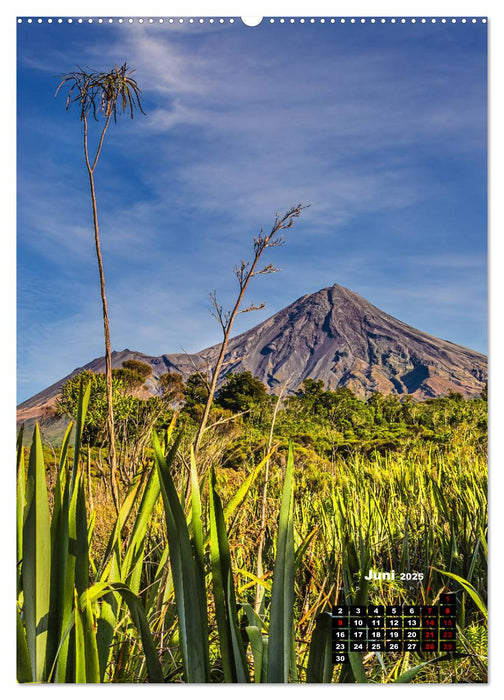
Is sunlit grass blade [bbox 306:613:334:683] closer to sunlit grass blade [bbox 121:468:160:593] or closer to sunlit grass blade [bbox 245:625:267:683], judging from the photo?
sunlit grass blade [bbox 245:625:267:683]

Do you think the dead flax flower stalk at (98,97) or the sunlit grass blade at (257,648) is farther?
the dead flax flower stalk at (98,97)

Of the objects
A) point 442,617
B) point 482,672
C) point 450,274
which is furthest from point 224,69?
point 482,672

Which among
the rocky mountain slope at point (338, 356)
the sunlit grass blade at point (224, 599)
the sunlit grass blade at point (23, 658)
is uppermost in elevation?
the rocky mountain slope at point (338, 356)

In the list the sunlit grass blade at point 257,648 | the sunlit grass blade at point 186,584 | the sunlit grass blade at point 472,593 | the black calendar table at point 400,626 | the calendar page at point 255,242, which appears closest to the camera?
the sunlit grass blade at point 186,584

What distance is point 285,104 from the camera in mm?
1833

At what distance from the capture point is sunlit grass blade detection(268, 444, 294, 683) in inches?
38.8

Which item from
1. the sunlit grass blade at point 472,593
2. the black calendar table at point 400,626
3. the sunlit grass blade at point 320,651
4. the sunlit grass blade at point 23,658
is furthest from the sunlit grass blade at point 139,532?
the sunlit grass blade at point 472,593

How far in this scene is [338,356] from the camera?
2.24 metres

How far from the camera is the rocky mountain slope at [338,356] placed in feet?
6.07

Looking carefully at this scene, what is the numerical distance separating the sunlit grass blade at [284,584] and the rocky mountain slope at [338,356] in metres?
0.79

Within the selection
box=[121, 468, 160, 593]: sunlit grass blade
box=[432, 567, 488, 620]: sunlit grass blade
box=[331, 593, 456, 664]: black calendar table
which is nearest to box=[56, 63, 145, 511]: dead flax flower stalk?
box=[121, 468, 160, 593]: sunlit grass blade

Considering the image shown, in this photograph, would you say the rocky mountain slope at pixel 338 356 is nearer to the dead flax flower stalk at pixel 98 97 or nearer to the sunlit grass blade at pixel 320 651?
the dead flax flower stalk at pixel 98 97
